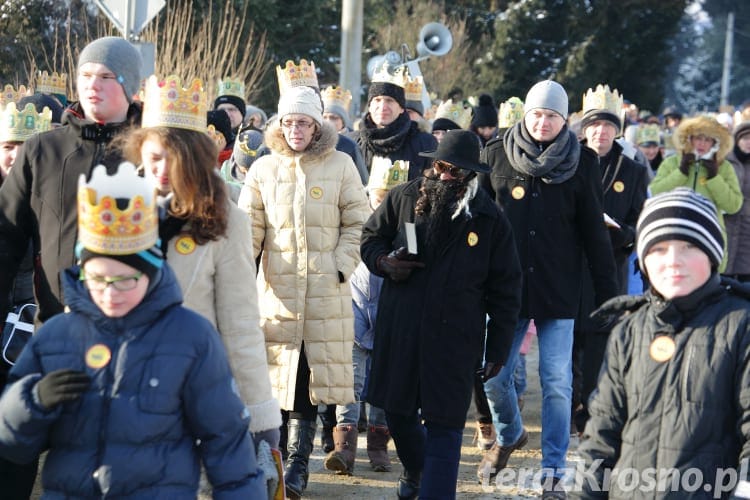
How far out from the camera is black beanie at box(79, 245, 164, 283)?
3.88 metres

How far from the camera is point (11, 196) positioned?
5.00 meters

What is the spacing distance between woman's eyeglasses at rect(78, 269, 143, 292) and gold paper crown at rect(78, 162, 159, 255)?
77 millimetres

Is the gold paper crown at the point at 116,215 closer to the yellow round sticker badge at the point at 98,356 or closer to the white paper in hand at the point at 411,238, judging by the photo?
the yellow round sticker badge at the point at 98,356

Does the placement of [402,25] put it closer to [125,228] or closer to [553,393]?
[553,393]

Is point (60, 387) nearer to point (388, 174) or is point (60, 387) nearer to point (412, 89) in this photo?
point (388, 174)

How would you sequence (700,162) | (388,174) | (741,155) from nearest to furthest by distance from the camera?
(388,174) → (700,162) → (741,155)

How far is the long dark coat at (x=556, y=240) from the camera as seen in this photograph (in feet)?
23.3

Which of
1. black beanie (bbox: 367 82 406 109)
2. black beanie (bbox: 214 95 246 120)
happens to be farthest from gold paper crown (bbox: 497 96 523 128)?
black beanie (bbox: 214 95 246 120)

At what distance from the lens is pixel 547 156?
7.04 meters

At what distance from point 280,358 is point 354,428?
0.84 m

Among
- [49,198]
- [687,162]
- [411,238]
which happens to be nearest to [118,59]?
[49,198]

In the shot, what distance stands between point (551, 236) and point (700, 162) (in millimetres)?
3095


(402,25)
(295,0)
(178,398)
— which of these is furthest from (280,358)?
(402,25)
